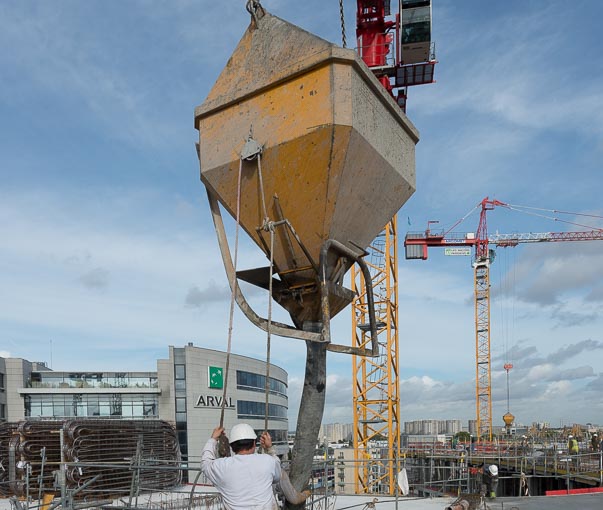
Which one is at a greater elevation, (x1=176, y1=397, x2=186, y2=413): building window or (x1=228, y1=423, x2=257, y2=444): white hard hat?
(x1=228, y1=423, x2=257, y2=444): white hard hat

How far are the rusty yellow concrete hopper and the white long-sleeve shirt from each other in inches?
69.2

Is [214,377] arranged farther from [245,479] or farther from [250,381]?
[245,479]

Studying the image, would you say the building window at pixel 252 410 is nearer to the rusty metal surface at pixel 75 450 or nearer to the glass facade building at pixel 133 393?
the glass facade building at pixel 133 393

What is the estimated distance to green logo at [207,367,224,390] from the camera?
40375mm

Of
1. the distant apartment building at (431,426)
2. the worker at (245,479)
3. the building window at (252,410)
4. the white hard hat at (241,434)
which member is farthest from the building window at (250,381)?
the distant apartment building at (431,426)

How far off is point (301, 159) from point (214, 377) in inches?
1472

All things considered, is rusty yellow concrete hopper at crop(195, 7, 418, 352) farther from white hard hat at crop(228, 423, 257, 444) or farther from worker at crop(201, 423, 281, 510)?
worker at crop(201, 423, 281, 510)

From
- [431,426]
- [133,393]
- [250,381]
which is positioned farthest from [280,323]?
[431,426]

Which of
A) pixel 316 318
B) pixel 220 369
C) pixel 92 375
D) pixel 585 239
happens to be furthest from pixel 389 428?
pixel 585 239

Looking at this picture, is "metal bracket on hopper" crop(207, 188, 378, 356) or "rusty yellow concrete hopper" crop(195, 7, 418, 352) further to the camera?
"metal bracket on hopper" crop(207, 188, 378, 356)

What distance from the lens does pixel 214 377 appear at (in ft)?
134

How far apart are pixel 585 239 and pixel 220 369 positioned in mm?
43974

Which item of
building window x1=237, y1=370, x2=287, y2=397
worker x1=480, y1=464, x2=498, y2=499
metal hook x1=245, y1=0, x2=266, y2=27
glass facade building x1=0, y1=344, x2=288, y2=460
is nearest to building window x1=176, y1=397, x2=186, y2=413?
glass facade building x1=0, y1=344, x2=288, y2=460

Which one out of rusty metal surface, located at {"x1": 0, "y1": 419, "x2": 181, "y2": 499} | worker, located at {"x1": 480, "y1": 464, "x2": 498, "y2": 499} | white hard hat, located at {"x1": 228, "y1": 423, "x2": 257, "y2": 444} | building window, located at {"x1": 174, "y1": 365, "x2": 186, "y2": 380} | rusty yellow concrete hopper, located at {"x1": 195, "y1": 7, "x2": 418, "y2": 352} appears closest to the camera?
white hard hat, located at {"x1": 228, "y1": 423, "x2": 257, "y2": 444}
